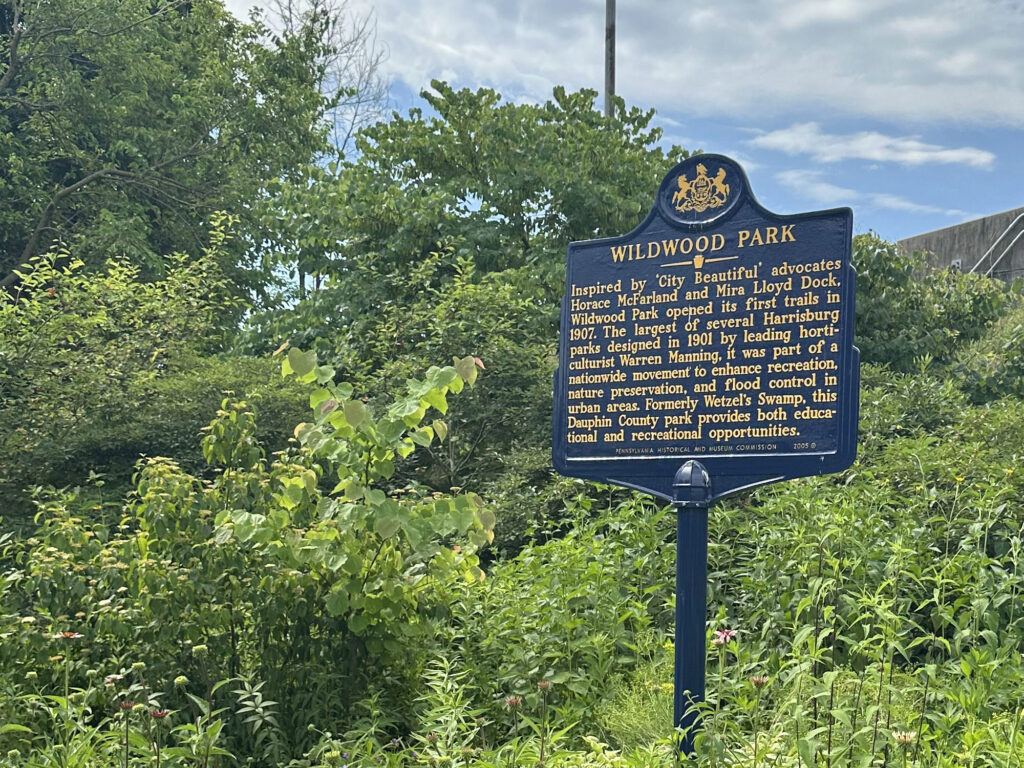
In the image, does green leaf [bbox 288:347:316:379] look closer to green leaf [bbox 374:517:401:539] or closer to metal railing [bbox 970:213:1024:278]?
green leaf [bbox 374:517:401:539]

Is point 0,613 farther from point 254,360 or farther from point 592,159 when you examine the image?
point 592,159

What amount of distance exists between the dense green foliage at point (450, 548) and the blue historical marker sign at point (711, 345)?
2.13 ft

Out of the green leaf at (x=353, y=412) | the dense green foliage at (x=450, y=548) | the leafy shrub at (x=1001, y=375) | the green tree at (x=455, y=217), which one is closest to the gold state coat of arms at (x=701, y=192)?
the dense green foliage at (x=450, y=548)

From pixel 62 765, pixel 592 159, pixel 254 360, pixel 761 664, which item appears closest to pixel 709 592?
pixel 761 664

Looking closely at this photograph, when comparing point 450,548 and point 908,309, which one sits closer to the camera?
point 450,548

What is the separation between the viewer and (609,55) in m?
16.2

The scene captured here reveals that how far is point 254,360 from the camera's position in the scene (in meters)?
11.6

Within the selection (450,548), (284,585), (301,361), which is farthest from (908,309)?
(284,585)

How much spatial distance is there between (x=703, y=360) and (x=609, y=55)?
12434 mm

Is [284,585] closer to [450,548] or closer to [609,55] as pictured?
[450,548]

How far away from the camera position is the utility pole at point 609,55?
1559 cm

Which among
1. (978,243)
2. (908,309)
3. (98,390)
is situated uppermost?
(978,243)

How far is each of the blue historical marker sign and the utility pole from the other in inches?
424

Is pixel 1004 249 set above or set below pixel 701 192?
above
